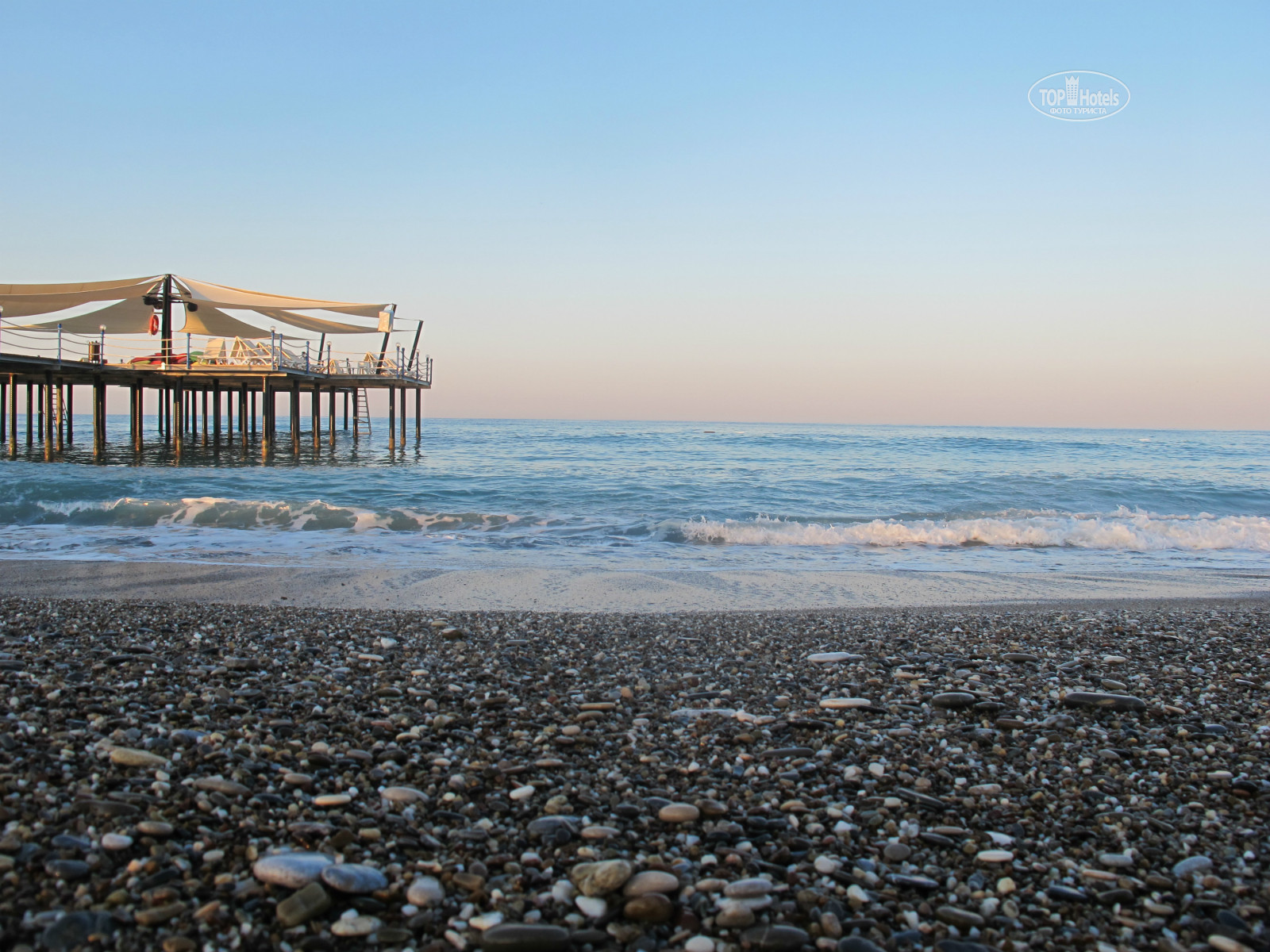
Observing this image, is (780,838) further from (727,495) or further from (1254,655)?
(727,495)

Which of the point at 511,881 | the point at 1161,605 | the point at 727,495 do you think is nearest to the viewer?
the point at 511,881

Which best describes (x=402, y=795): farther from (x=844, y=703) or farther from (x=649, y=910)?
(x=844, y=703)

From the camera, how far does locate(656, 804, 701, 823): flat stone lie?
222 cm

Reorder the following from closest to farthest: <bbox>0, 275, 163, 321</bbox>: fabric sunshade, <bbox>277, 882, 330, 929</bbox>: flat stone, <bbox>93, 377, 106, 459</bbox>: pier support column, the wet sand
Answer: <bbox>277, 882, 330, 929</bbox>: flat stone < the wet sand < <bbox>0, 275, 163, 321</bbox>: fabric sunshade < <bbox>93, 377, 106, 459</bbox>: pier support column

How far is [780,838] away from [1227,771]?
1.73 m

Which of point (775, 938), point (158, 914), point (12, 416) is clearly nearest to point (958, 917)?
point (775, 938)

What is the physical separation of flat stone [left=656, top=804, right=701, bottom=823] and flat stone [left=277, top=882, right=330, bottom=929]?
926 mm

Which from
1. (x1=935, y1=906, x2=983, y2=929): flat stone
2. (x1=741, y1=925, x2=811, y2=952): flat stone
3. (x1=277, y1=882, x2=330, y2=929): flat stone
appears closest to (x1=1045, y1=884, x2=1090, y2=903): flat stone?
(x1=935, y1=906, x2=983, y2=929): flat stone

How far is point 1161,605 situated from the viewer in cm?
625

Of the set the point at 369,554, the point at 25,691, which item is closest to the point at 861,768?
the point at 25,691

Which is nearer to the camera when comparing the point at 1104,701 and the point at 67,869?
the point at 67,869

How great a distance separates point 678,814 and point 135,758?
172cm

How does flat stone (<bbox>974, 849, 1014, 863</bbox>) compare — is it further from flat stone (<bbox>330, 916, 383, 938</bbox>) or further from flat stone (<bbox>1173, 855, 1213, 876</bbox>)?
flat stone (<bbox>330, 916, 383, 938</bbox>)

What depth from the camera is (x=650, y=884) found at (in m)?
1.86
